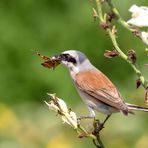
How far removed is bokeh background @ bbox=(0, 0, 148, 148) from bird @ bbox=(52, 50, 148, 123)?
1.75 meters

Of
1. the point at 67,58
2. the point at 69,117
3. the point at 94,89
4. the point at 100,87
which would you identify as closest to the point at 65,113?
the point at 69,117

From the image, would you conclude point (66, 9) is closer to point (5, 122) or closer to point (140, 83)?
point (5, 122)

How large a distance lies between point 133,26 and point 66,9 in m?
4.78

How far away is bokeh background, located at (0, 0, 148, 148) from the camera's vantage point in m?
4.94

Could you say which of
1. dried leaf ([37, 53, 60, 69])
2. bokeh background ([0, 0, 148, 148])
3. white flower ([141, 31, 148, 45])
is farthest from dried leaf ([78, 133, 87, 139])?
bokeh background ([0, 0, 148, 148])

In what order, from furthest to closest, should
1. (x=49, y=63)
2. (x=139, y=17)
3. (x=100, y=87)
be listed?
(x=100, y=87), (x=49, y=63), (x=139, y=17)

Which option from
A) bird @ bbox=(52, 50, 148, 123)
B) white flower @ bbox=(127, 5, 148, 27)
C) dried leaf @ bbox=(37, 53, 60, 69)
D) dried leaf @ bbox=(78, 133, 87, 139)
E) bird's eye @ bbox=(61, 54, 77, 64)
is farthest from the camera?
bird @ bbox=(52, 50, 148, 123)

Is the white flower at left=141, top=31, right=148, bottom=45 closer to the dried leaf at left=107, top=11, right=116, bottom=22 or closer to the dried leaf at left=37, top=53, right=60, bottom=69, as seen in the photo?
the dried leaf at left=107, top=11, right=116, bottom=22

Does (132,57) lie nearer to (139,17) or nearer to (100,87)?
(139,17)

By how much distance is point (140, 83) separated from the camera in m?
1.97

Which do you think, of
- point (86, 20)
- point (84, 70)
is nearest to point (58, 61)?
point (84, 70)

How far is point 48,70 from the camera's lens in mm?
6164

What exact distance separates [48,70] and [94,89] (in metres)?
3.31

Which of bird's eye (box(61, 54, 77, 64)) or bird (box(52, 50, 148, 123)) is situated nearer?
bird's eye (box(61, 54, 77, 64))
